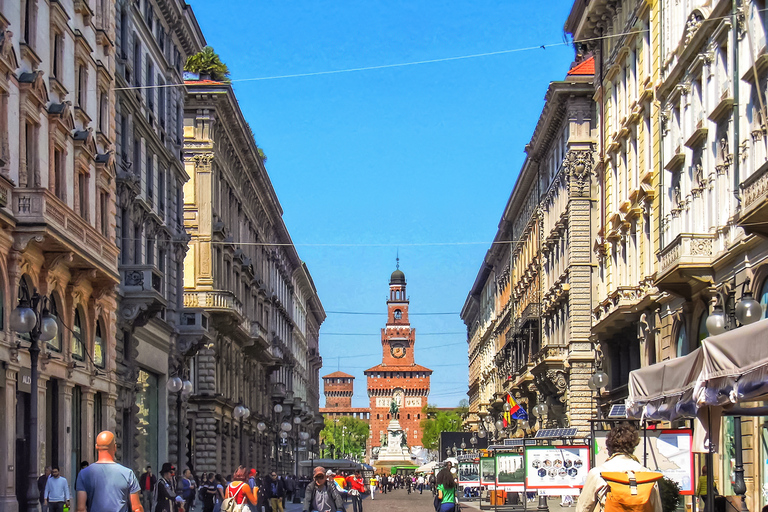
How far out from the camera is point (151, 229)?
146 feet

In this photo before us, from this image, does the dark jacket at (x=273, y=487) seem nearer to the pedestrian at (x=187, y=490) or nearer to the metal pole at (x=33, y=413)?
the pedestrian at (x=187, y=490)

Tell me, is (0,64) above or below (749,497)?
above

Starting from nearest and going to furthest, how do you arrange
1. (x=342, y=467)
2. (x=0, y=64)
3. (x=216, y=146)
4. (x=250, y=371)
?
(x=0, y=64) → (x=216, y=146) → (x=250, y=371) → (x=342, y=467)

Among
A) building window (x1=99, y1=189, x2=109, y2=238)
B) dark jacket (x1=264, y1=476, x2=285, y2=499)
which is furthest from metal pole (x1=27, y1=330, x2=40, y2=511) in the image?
dark jacket (x1=264, y1=476, x2=285, y2=499)

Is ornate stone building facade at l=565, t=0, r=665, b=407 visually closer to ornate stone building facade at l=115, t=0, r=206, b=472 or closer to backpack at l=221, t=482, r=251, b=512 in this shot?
ornate stone building facade at l=115, t=0, r=206, b=472

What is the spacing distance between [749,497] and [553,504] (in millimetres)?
23440

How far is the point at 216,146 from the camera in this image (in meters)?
58.7

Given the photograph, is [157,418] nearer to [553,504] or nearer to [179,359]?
[179,359]

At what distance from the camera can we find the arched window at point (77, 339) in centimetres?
3338

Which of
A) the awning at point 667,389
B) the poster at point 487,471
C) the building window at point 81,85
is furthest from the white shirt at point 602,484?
the poster at point 487,471

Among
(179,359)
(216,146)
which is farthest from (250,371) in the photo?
(179,359)

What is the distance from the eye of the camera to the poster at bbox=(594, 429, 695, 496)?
18844 mm

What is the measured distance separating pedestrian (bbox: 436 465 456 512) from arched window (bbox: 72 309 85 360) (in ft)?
37.7

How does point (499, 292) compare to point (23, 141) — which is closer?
point (23, 141)
